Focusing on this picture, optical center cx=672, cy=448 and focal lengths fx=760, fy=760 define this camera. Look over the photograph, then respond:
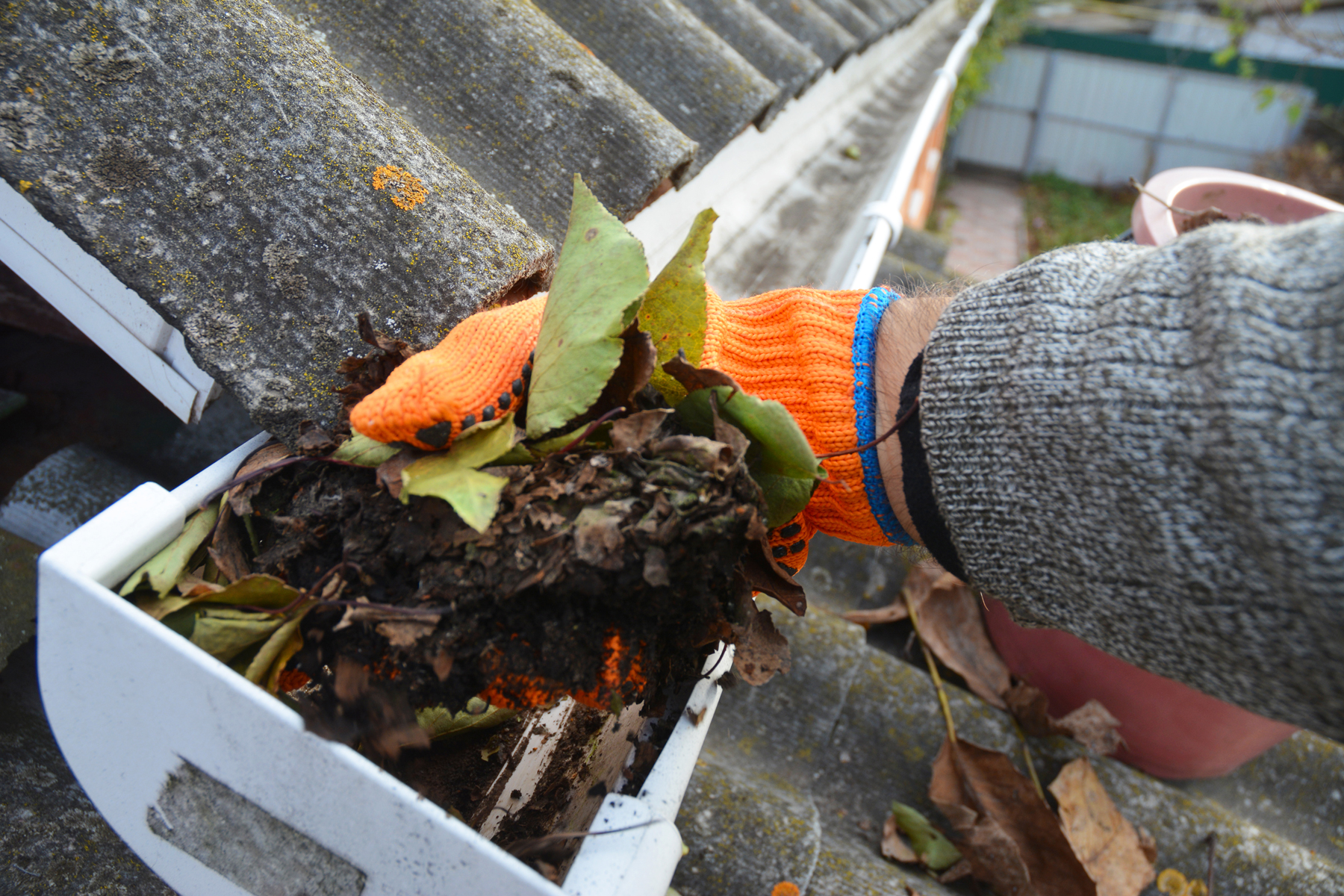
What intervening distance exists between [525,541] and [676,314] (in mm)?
330

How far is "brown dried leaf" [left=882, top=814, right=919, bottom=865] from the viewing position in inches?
52.2

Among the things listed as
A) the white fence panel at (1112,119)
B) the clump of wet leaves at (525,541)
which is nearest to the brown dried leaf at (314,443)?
the clump of wet leaves at (525,541)

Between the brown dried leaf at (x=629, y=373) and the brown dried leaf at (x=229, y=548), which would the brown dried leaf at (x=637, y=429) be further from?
the brown dried leaf at (x=229, y=548)

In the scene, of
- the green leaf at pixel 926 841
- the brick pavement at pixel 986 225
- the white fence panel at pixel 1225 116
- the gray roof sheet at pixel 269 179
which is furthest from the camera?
the white fence panel at pixel 1225 116

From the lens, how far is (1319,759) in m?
1.90

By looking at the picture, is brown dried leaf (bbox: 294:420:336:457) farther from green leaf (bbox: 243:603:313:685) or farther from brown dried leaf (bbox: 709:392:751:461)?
brown dried leaf (bbox: 709:392:751:461)

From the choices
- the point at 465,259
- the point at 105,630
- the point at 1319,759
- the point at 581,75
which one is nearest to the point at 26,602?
the point at 105,630

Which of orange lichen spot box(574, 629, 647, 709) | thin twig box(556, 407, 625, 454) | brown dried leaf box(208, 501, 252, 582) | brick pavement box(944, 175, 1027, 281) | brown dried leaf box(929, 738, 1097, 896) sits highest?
thin twig box(556, 407, 625, 454)

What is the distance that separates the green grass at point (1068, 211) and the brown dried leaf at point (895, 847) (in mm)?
7132

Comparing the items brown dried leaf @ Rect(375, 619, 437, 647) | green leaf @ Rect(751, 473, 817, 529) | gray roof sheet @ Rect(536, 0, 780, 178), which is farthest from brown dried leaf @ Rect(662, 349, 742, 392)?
gray roof sheet @ Rect(536, 0, 780, 178)

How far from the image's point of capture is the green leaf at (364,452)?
2.56 feet

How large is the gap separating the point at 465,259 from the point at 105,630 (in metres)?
0.56

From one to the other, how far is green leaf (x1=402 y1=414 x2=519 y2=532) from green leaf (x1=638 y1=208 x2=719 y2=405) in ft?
0.62

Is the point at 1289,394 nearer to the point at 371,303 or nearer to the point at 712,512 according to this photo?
the point at 712,512
